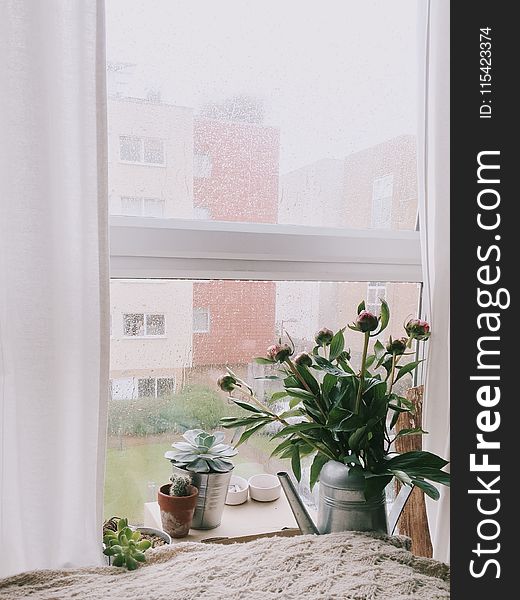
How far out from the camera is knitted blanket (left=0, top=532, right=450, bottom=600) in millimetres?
917

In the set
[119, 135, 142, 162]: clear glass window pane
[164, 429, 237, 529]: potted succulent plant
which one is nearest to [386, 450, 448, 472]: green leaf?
[164, 429, 237, 529]: potted succulent plant

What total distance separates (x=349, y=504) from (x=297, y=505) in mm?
91

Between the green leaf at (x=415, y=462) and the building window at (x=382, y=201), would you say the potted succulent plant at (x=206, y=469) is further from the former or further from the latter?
the building window at (x=382, y=201)

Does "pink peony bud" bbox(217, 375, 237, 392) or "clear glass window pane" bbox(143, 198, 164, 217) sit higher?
"clear glass window pane" bbox(143, 198, 164, 217)

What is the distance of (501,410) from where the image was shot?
38.8 inches

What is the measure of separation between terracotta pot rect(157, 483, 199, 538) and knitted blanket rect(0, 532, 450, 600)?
0.54 feet

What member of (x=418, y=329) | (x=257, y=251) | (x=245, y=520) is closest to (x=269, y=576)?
(x=245, y=520)

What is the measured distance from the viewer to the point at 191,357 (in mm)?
1430

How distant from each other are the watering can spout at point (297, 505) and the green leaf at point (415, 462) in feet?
0.55

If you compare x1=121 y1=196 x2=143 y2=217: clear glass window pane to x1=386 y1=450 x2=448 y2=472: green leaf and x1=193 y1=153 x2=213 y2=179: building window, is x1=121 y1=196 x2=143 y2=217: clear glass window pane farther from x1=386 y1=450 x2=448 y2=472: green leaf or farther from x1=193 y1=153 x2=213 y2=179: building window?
x1=386 y1=450 x2=448 y2=472: green leaf

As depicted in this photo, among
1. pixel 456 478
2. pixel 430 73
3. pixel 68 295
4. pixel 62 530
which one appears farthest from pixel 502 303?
pixel 62 530

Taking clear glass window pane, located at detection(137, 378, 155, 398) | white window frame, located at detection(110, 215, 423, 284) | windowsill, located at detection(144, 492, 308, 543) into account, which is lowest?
windowsill, located at detection(144, 492, 308, 543)

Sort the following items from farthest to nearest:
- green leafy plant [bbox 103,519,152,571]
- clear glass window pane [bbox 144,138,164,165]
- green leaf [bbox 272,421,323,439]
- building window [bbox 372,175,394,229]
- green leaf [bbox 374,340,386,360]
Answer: building window [bbox 372,175,394,229], clear glass window pane [bbox 144,138,164,165], green leaf [bbox 374,340,386,360], green leaf [bbox 272,421,323,439], green leafy plant [bbox 103,519,152,571]

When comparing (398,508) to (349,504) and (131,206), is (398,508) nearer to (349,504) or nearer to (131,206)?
(349,504)
